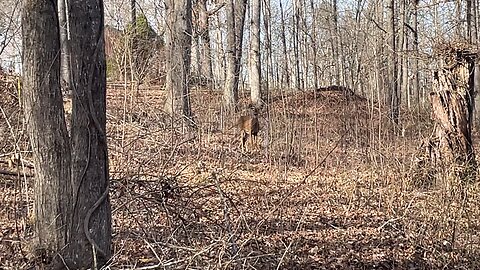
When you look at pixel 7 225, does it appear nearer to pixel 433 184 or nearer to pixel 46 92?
pixel 46 92

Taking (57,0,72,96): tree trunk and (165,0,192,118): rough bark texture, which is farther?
(165,0,192,118): rough bark texture

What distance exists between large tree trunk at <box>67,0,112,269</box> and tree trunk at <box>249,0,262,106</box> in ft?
40.6

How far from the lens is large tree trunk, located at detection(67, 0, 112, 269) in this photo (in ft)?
13.1

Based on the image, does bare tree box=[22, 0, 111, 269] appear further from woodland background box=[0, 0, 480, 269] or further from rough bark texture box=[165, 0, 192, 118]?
rough bark texture box=[165, 0, 192, 118]

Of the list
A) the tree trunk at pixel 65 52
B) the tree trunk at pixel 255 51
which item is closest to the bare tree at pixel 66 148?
the tree trunk at pixel 65 52

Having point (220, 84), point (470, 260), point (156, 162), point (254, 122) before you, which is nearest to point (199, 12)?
point (220, 84)

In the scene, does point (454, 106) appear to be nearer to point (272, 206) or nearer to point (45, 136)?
point (272, 206)

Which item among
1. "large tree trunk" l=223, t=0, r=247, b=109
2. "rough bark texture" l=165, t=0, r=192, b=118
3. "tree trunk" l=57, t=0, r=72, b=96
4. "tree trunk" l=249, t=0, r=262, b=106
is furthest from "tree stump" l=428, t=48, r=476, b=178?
"tree trunk" l=249, t=0, r=262, b=106

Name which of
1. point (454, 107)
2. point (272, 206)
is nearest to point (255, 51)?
point (454, 107)

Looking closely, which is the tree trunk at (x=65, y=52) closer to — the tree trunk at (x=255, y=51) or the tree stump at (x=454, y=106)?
the tree stump at (x=454, y=106)

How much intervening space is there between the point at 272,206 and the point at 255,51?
10.2 m

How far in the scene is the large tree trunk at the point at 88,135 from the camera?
157 inches

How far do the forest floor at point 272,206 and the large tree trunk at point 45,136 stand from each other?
0.22 metres

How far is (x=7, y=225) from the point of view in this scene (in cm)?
530
